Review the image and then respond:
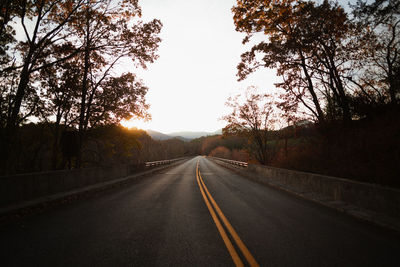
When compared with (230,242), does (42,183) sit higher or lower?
higher

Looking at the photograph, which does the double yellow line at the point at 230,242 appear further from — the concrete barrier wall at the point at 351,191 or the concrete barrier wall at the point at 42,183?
the concrete barrier wall at the point at 42,183

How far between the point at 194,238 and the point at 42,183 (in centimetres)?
652

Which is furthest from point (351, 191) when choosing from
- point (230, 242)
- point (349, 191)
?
point (230, 242)

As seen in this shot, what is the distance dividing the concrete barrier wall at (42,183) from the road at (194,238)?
1161 mm

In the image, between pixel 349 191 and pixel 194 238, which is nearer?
pixel 194 238

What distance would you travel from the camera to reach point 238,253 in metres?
3.30

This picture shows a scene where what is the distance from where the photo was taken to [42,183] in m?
7.09

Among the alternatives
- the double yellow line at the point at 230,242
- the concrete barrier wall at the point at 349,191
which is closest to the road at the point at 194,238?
the double yellow line at the point at 230,242

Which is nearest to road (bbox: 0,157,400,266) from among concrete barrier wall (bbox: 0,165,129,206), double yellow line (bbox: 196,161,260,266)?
double yellow line (bbox: 196,161,260,266)

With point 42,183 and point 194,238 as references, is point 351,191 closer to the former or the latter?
point 194,238

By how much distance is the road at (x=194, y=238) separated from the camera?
3.11 m

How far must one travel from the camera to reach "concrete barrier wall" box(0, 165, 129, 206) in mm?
5864

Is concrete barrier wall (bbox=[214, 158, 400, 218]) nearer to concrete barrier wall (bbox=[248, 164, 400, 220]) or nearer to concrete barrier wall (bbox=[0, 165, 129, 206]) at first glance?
concrete barrier wall (bbox=[248, 164, 400, 220])

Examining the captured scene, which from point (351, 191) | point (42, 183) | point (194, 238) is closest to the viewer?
point (194, 238)
